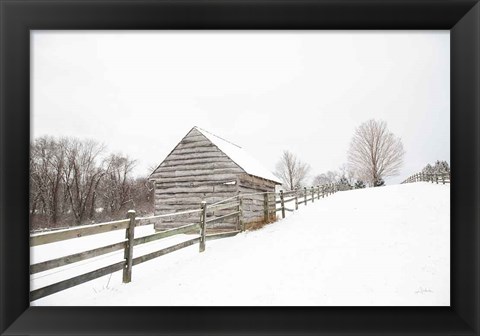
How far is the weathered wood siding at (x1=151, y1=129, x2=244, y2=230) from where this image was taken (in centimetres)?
816

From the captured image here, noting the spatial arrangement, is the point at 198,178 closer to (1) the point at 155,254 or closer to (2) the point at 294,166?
(2) the point at 294,166

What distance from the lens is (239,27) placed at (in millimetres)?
2572

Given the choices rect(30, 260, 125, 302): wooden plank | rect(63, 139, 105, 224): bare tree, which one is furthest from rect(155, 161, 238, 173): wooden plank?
rect(30, 260, 125, 302): wooden plank

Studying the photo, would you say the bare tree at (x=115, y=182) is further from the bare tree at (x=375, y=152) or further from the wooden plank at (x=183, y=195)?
the wooden plank at (x=183, y=195)

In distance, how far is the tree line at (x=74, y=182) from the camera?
283 cm

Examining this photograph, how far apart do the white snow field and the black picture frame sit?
0.13m

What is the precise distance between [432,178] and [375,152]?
76cm

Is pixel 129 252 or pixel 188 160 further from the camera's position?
pixel 188 160

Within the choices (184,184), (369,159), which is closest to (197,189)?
(184,184)

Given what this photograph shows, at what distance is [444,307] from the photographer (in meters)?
2.55
